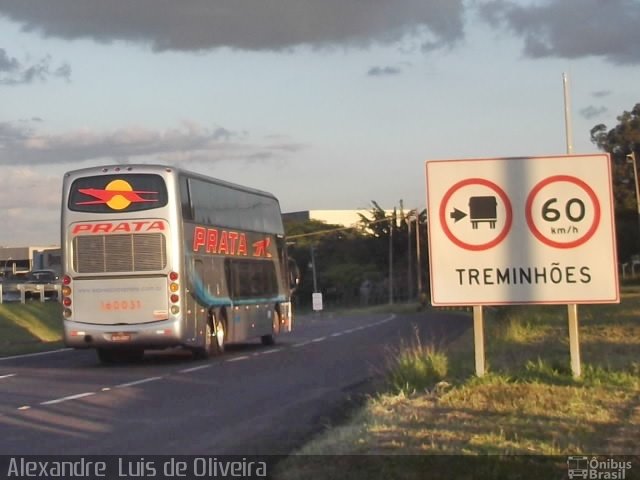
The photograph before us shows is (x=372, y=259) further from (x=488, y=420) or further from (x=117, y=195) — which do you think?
(x=488, y=420)

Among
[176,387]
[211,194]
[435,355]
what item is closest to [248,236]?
[211,194]

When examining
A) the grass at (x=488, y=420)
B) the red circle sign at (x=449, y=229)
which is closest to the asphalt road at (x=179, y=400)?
the grass at (x=488, y=420)

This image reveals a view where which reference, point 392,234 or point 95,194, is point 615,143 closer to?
Answer: point 392,234

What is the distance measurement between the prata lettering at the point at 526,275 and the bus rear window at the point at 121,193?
9.44 meters

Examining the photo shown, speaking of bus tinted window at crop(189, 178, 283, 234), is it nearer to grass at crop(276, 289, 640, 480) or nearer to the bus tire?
the bus tire

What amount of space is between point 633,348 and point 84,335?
10.2 meters

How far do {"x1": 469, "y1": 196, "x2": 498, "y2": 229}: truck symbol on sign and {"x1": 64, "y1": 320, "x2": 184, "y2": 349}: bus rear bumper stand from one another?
30.8 feet

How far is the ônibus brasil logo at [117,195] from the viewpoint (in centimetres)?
2164

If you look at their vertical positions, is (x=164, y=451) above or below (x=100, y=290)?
below

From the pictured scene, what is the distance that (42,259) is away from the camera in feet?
335

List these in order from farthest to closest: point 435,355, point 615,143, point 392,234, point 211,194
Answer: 1. point 392,234
2. point 615,143
3. point 211,194
4. point 435,355

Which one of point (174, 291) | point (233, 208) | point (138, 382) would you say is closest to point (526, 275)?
point (138, 382)

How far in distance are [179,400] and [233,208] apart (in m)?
10.9

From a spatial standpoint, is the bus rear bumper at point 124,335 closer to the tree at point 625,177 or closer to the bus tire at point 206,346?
the bus tire at point 206,346
